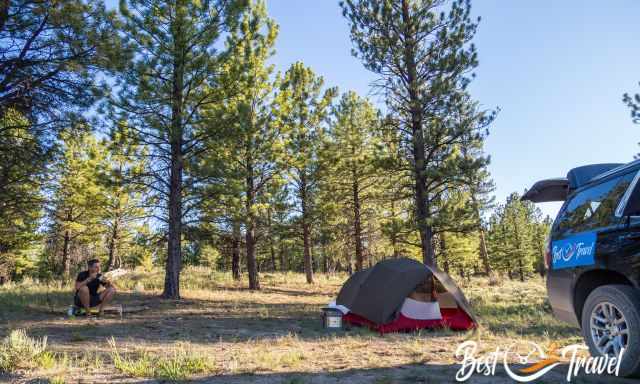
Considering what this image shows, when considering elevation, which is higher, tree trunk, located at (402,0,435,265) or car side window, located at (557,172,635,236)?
tree trunk, located at (402,0,435,265)

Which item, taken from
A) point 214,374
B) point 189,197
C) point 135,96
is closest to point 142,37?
point 135,96

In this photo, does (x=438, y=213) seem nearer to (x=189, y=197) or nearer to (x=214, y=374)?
(x=189, y=197)

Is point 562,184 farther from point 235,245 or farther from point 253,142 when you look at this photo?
point 235,245

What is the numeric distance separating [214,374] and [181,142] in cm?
919

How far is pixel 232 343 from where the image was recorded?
21.7 feet

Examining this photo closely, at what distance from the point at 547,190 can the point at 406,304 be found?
3753mm

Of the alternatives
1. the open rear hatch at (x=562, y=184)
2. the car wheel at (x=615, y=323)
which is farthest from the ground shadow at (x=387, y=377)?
the open rear hatch at (x=562, y=184)

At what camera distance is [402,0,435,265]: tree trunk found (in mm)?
13531

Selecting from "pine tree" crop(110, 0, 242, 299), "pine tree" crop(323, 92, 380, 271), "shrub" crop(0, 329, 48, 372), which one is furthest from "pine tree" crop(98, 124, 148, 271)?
"pine tree" crop(323, 92, 380, 271)

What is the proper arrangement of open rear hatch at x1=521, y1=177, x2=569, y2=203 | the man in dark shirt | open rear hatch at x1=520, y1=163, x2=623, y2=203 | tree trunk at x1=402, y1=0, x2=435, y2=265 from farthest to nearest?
tree trunk at x1=402, y1=0, x2=435, y2=265 → the man in dark shirt → open rear hatch at x1=521, y1=177, x2=569, y2=203 → open rear hatch at x1=520, y1=163, x2=623, y2=203

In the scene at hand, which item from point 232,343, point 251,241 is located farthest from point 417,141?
point 232,343

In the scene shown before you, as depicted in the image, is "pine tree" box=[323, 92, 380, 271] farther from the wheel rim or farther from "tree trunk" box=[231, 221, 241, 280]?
the wheel rim

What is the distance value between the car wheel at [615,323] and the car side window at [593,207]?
2.22 feet

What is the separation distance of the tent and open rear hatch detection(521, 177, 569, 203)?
3.09 m
